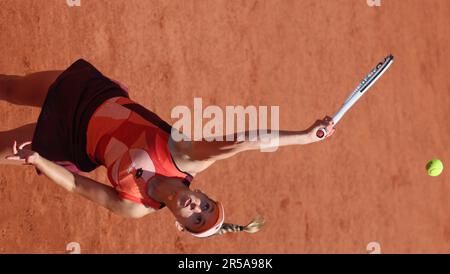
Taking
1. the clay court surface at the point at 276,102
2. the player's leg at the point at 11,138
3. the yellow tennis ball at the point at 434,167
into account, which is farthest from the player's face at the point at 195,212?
the yellow tennis ball at the point at 434,167

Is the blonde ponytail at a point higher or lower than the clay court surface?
lower

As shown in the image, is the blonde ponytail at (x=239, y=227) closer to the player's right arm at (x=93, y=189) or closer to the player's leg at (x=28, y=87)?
the player's right arm at (x=93, y=189)

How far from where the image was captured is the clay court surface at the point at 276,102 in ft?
10.9

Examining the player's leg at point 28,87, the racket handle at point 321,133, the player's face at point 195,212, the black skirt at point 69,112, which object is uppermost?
the player's leg at point 28,87

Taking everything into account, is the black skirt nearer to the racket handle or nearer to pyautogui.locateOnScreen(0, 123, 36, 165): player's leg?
pyautogui.locateOnScreen(0, 123, 36, 165): player's leg

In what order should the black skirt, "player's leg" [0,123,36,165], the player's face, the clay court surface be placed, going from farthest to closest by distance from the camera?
the clay court surface < "player's leg" [0,123,36,165] < the black skirt < the player's face

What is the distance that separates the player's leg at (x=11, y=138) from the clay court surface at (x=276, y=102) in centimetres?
51

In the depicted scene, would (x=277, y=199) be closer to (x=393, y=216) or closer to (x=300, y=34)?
(x=393, y=216)

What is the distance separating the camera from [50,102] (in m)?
2.50

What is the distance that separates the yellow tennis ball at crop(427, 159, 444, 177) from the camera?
402 centimetres

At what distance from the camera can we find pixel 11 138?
2.69 metres

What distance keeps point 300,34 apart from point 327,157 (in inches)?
32.2

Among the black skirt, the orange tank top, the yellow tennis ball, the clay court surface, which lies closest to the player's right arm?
the orange tank top

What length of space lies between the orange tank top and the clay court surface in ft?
3.66
